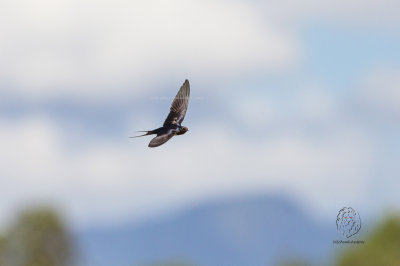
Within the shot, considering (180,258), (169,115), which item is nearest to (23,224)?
(180,258)

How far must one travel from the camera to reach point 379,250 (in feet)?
445

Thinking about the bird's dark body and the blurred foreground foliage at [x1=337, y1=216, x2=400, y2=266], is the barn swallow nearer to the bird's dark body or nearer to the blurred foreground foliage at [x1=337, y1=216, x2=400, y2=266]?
the bird's dark body

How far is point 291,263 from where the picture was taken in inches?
3922

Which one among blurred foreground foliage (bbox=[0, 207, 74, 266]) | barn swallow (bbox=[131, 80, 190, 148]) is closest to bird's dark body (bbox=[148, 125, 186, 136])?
barn swallow (bbox=[131, 80, 190, 148])

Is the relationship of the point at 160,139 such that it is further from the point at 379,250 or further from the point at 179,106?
the point at 379,250

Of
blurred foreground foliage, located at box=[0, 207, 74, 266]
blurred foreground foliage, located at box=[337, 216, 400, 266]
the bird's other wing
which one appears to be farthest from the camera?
blurred foreground foliage, located at box=[337, 216, 400, 266]

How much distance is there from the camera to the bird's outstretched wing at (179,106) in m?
28.0

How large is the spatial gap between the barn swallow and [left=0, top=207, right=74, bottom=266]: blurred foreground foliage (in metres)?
86.7

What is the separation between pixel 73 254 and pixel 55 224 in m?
4.71

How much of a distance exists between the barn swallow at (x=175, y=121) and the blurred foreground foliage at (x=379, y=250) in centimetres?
9092

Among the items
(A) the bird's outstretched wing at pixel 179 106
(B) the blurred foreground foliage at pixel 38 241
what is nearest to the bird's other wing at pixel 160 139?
(A) the bird's outstretched wing at pixel 179 106

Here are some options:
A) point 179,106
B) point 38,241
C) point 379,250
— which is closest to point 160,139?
point 179,106

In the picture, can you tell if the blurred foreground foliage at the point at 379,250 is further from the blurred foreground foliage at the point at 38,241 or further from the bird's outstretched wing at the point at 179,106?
the bird's outstretched wing at the point at 179,106

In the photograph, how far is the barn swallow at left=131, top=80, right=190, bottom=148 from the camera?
27.3 metres
